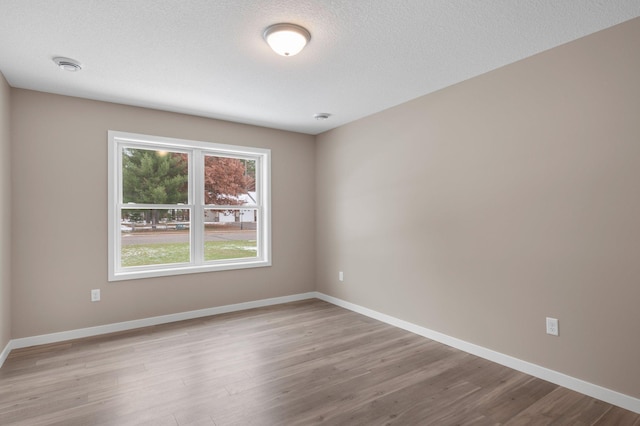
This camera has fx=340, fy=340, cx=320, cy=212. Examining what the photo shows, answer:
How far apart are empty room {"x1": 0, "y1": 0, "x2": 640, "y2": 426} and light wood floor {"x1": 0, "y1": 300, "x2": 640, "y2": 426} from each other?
0.02 m

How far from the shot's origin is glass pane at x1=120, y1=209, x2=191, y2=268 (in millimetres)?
4020

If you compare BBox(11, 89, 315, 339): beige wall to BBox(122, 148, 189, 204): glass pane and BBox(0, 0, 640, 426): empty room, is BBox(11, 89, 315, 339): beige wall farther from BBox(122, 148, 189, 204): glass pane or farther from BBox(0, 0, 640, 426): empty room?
BBox(122, 148, 189, 204): glass pane

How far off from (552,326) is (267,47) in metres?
3.07

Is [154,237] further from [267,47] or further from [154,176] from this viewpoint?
[267,47]

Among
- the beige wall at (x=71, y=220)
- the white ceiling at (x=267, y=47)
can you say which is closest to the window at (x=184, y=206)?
the beige wall at (x=71, y=220)

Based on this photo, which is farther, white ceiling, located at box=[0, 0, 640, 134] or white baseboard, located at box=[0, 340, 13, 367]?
white baseboard, located at box=[0, 340, 13, 367]

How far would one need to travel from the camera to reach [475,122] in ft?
10.4

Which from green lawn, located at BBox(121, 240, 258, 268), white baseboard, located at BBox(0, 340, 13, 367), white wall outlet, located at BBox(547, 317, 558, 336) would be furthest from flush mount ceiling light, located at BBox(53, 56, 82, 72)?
white wall outlet, located at BBox(547, 317, 558, 336)

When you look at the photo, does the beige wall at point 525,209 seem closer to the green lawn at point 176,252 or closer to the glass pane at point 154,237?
the green lawn at point 176,252

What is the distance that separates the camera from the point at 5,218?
3.13 metres

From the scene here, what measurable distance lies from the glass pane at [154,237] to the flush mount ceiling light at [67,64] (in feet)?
5.40

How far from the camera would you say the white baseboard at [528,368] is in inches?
90.0

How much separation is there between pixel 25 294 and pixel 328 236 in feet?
11.6

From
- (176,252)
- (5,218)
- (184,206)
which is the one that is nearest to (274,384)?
(176,252)
